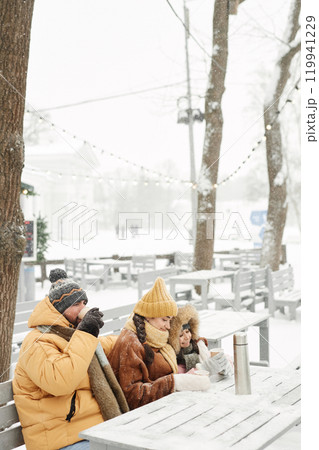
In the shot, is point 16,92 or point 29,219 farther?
point 29,219

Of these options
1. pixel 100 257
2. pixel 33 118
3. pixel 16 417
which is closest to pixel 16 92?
pixel 16 417

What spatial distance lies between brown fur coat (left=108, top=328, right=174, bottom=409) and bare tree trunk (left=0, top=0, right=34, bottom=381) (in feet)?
2.01

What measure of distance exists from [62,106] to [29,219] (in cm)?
160

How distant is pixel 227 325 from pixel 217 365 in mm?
1368

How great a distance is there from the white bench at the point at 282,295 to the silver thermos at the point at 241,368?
14.0 feet

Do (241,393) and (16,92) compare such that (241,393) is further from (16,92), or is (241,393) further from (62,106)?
(62,106)

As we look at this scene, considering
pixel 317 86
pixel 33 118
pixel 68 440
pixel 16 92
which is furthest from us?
pixel 33 118

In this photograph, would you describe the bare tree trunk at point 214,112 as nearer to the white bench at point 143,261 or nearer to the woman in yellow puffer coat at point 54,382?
the white bench at point 143,261

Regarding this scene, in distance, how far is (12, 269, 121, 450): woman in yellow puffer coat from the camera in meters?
1.76

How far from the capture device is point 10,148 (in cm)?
237

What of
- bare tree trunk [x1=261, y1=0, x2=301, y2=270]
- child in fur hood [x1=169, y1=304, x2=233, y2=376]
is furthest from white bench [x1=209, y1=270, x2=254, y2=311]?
child in fur hood [x1=169, y1=304, x2=233, y2=376]

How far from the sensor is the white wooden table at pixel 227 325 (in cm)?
311

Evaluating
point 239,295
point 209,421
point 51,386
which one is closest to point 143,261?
point 239,295

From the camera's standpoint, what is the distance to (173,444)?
1.39 meters
